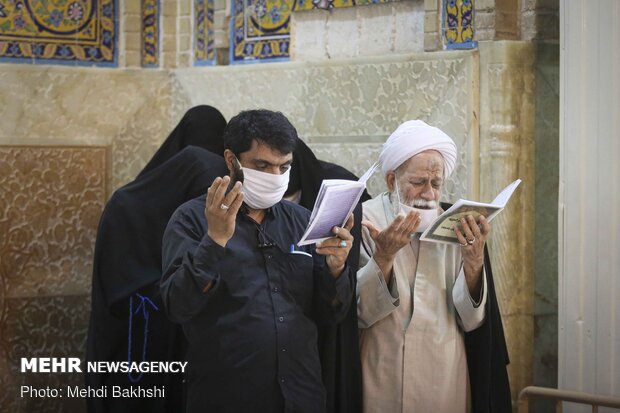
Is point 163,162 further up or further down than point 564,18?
further down

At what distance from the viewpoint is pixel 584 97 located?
13.0ft

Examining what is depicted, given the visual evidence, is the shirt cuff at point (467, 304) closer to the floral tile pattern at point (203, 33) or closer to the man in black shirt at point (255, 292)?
the man in black shirt at point (255, 292)

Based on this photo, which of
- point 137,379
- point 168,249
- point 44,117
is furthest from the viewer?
point 44,117

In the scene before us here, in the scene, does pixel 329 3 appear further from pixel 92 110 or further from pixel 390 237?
pixel 390 237

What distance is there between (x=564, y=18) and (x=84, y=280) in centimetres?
284

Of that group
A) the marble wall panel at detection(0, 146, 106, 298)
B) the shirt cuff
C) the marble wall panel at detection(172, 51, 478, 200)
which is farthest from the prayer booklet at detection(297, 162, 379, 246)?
the marble wall panel at detection(0, 146, 106, 298)

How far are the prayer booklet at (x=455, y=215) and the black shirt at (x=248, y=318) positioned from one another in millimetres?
419

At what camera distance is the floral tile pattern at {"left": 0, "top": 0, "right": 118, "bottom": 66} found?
5.16m

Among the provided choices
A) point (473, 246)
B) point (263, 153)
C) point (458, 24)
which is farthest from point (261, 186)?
point (458, 24)

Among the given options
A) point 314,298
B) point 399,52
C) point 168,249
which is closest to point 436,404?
point 314,298

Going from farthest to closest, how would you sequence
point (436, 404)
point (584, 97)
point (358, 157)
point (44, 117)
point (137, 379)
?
point (44, 117)
point (358, 157)
point (137, 379)
point (584, 97)
point (436, 404)

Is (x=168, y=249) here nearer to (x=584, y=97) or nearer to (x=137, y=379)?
(x=137, y=379)

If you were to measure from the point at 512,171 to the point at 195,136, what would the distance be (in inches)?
58.3

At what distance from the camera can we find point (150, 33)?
553 cm
